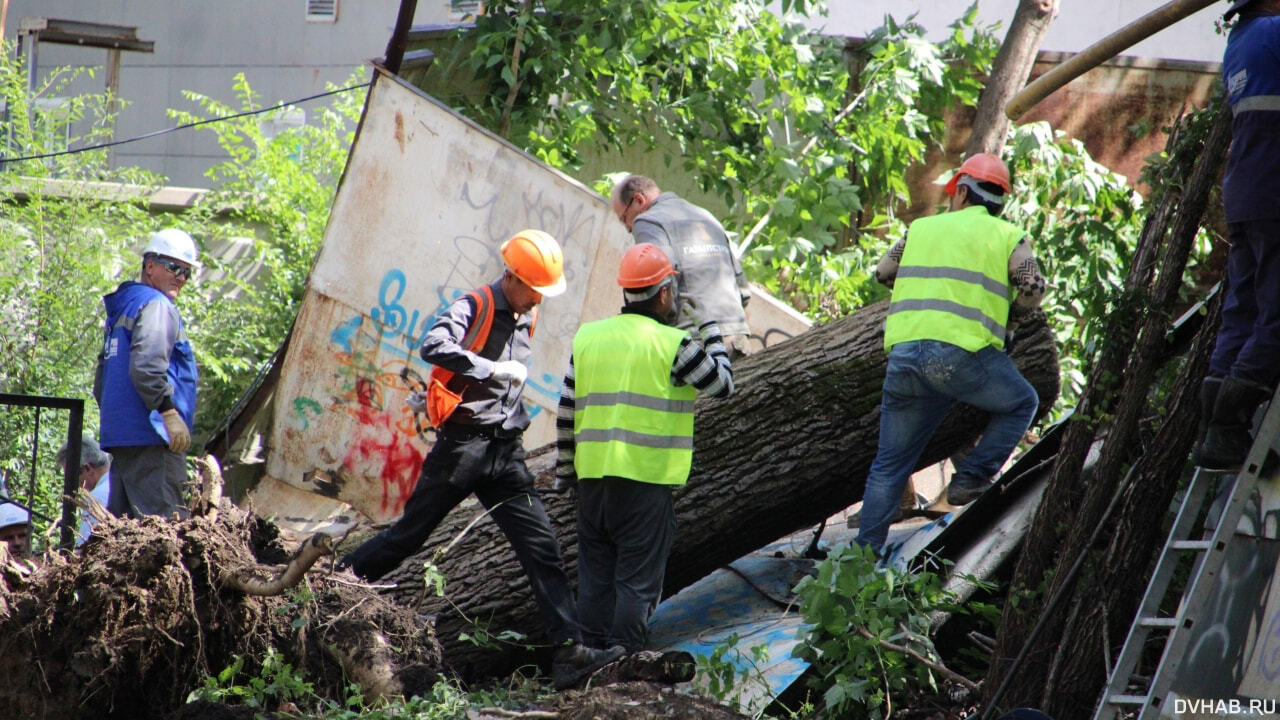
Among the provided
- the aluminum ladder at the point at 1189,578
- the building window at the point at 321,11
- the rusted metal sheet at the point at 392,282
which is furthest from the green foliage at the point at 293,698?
the building window at the point at 321,11

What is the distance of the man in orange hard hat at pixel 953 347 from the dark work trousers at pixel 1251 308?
1.23 m

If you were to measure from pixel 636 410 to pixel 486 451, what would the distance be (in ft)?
2.15

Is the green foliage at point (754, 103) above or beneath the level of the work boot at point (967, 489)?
above

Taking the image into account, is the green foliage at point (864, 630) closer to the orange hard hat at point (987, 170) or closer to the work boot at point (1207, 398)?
the work boot at point (1207, 398)

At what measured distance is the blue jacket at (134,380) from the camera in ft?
18.2

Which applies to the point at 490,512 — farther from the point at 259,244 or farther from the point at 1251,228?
the point at 259,244

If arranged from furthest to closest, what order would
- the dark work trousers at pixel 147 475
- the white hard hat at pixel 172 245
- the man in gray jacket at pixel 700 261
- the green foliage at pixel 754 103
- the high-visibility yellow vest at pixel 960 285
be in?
1. the green foliage at pixel 754 103
2. the white hard hat at pixel 172 245
3. the dark work trousers at pixel 147 475
4. the man in gray jacket at pixel 700 261
5. the high-visibility yellow vest at pixel 960 285

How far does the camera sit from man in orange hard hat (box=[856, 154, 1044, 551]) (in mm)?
4777

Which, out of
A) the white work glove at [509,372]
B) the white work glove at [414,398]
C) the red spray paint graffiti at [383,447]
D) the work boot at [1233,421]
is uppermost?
the work boot at [1233,421]

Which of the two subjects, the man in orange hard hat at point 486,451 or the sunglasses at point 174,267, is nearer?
the man in orange hard hat at point 486,451

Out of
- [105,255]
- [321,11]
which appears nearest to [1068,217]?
[105,255]

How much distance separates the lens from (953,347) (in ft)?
15.6

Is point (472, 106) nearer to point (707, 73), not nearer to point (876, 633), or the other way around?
point (707, 73)

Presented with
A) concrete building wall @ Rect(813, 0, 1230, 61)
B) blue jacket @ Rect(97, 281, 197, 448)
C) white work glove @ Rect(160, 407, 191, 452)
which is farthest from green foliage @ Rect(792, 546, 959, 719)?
concrete building wall @ Rect(813, 0, 1230, 61)
